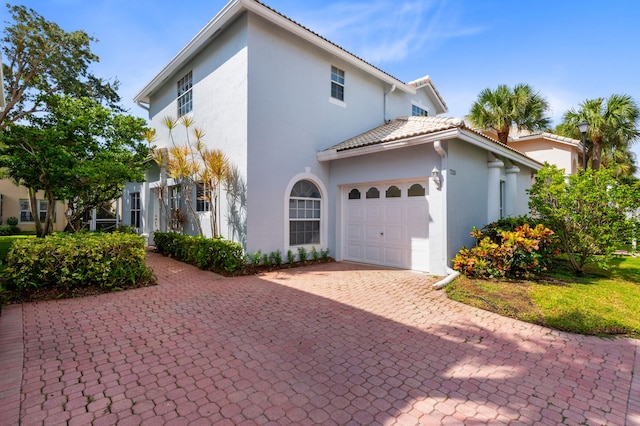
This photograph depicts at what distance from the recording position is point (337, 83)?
11.7m

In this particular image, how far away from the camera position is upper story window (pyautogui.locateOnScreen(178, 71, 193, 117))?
12514 millimetres

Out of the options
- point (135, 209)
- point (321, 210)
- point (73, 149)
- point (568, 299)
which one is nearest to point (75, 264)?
point (73, 149)

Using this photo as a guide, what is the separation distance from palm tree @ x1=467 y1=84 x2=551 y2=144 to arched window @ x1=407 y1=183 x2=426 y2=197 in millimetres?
11811

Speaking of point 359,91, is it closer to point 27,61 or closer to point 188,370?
point 188,370

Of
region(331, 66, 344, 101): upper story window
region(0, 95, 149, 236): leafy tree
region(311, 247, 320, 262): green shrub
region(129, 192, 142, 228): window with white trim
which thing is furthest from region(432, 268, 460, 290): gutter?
region(129, 192, 142, 228): window with white trim

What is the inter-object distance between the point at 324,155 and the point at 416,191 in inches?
135

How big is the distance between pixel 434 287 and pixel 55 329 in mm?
7291

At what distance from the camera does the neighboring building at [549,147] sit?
64.3 feet

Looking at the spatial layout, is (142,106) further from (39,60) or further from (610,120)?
(610,120)

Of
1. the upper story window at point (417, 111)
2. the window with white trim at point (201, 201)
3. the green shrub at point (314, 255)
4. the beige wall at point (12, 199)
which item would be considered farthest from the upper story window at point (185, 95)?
the beige wall at point (12, 199)

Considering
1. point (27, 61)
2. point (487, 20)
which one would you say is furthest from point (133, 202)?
point (487, 20)

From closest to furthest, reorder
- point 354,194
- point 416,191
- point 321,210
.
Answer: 1. point 416,191
2. point 354,194
3. point 321,210

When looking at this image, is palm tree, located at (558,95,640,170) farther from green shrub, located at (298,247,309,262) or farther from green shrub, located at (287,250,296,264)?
green shrub, located at (287,250,296,264)

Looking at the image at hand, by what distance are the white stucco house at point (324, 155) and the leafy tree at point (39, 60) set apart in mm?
10793
